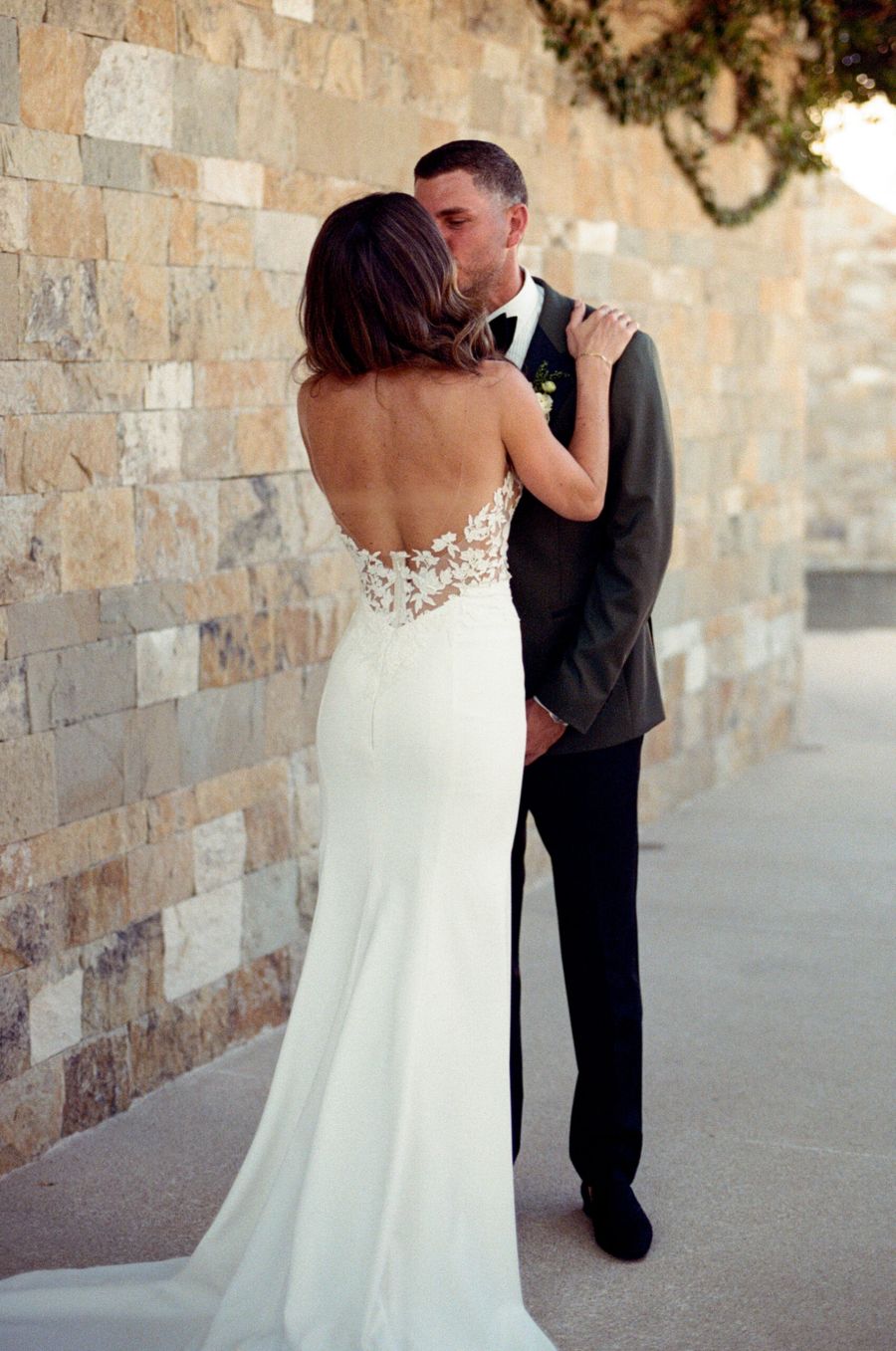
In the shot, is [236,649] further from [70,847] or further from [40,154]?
[40,154]

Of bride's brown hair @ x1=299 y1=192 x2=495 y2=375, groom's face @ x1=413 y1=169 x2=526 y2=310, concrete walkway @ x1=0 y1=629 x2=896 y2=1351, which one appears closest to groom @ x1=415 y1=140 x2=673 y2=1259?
groom's face @ x1=413 y1=169 x2=526 y2=310

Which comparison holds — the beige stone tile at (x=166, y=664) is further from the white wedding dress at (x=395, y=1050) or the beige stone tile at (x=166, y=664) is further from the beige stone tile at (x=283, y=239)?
the white wedding dress at (x=395, y=1050)

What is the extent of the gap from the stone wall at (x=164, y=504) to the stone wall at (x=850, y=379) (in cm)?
885

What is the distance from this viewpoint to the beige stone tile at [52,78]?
3.31 m

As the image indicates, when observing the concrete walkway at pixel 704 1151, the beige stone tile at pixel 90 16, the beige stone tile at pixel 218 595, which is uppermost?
the beige stone tile at pixel 90 16

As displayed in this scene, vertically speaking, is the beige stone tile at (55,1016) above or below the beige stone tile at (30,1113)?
above

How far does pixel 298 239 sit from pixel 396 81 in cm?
65

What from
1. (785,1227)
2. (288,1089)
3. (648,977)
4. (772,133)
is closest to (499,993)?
(288,1089)

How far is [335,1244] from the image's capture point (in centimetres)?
255

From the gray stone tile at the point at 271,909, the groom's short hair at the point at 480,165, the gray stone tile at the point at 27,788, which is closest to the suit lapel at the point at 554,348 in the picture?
the groom's short hair at the point at 480,165

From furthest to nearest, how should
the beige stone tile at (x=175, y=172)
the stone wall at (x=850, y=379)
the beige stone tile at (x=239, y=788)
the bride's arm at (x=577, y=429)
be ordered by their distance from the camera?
1. the stone wall at (x=850, y=379)
2. the beige stone tile at (x=239, y=788)
3. the beige stone tile at (x=175, y=172)
4. the bride's arm at (x=577, y=429)

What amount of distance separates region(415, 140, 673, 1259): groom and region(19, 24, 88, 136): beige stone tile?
84cm

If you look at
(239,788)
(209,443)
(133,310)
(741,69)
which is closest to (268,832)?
(239,788)

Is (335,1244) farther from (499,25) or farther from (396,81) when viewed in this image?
(499,25)
